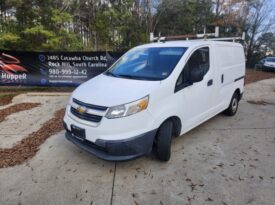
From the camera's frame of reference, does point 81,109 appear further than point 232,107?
No

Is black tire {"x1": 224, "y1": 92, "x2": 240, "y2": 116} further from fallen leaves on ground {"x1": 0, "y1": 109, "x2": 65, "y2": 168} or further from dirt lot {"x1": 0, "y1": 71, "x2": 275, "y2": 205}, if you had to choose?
fallen leaves on ground {"x1": 0, "y1": 109, "x2": 65, "y2": 168}

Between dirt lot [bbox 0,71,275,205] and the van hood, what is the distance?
1.03 m

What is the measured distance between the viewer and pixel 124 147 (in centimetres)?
336

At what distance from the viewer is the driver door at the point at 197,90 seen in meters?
4.09

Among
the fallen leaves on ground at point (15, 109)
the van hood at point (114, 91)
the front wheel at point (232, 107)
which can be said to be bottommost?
the fallen leaves on ground at point (15, 109)

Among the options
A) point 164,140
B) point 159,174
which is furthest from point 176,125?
point 159,174

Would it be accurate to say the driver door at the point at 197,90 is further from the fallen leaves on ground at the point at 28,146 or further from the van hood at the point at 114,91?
the fallen leaves on ground at the point at 28,146

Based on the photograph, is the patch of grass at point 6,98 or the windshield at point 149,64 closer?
the windshield at point 149,64

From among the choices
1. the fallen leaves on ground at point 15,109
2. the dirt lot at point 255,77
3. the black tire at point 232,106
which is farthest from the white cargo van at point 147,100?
the dirt lot at point 255,77

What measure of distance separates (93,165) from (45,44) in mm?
10622

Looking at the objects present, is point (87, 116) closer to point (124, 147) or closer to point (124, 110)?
point (124, 110)

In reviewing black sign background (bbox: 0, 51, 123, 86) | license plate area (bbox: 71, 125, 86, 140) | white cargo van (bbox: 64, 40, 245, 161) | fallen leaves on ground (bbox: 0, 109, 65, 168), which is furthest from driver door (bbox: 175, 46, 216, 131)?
black sign background (bbox: 0, 51, 123, 86)

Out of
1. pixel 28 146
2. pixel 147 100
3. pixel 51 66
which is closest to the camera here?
pixel 147 100

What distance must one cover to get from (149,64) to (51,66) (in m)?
5.99
